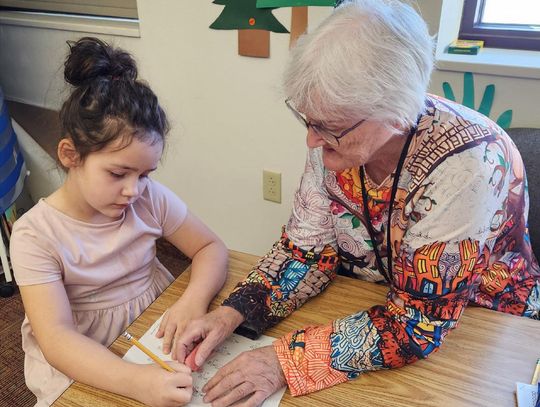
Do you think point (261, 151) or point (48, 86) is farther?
point (48, 86)

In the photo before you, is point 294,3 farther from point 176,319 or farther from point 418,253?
point 176,319

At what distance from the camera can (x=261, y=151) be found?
1.97 meters

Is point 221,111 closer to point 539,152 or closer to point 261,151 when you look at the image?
point 261,151

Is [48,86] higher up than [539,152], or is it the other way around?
[539,152]

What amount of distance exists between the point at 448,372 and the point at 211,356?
42 cm

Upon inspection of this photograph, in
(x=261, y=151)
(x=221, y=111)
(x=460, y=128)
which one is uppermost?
(x=460, y=128)

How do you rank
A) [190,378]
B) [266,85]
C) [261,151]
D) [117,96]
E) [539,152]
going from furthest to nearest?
1. [261,151]
2. [266,85]
3. [539,152]
4. [117,96]
5. [190,378]

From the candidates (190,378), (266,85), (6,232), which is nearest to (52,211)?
(190,378)

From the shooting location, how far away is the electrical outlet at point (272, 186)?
1990mm

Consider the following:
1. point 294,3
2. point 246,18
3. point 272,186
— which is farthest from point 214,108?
point 294,3

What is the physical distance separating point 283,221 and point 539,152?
1106 millimetres

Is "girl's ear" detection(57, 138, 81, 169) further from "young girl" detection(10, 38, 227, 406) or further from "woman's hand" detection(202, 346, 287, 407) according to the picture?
"woman's hand" detection(202, 346, 287, 407)

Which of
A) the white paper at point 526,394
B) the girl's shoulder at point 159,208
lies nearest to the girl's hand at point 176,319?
the girl's shoulder at point 159,208

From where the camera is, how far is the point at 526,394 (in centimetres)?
77
